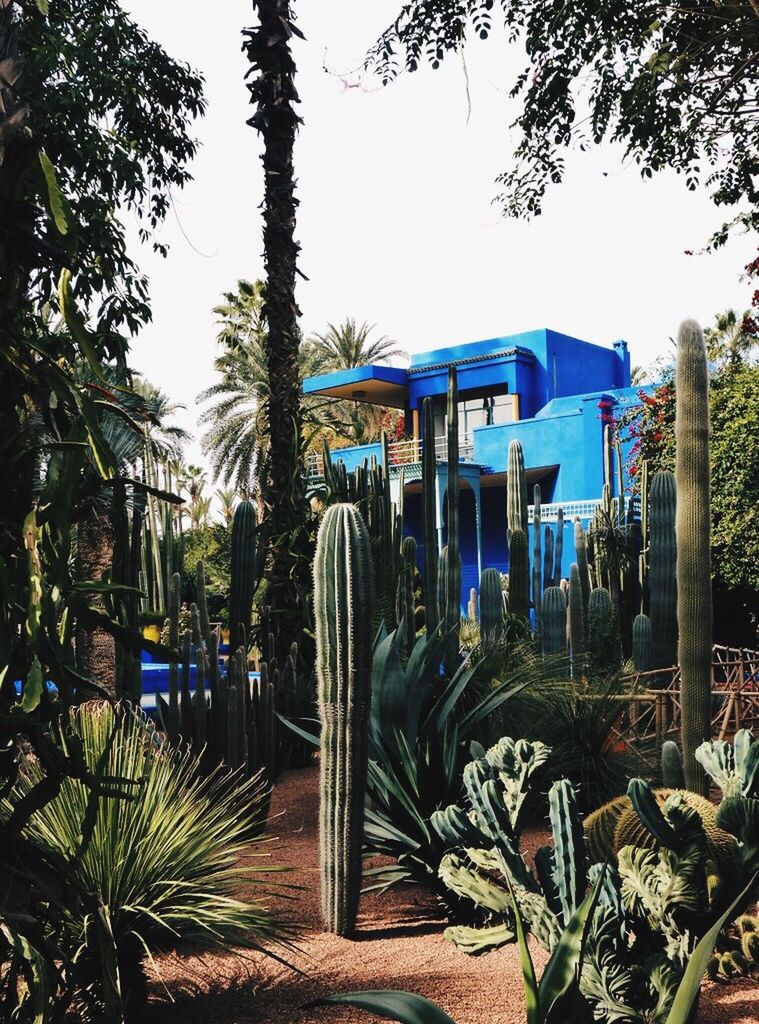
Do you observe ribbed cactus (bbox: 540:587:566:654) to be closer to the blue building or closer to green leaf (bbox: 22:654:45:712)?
green leaf (bbox: 22:654:45:712)

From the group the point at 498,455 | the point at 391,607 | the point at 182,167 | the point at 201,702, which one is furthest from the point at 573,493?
the point at 201,702

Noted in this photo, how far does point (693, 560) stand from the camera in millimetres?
5090

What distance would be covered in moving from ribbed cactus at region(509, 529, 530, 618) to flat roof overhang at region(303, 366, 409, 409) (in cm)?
1606

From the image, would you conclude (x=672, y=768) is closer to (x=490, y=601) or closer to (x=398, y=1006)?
(x=398, y=1006)

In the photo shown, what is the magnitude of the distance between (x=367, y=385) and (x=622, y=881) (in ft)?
78.6

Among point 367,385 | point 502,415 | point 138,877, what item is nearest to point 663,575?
point 138,877

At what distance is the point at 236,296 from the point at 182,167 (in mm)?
21976

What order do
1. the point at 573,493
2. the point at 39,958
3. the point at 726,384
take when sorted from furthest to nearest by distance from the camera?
the point at 573,493 < the point at 726,384 < the point at 39,958

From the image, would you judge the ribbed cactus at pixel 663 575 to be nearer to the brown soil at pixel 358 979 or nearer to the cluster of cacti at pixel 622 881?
the brown soil at pixel 358 979

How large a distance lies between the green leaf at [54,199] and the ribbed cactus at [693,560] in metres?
3.34

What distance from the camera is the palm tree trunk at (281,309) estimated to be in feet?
31.0

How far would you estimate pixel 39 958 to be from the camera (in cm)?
249

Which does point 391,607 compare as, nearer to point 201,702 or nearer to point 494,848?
point 201,702

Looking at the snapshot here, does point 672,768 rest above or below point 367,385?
below
